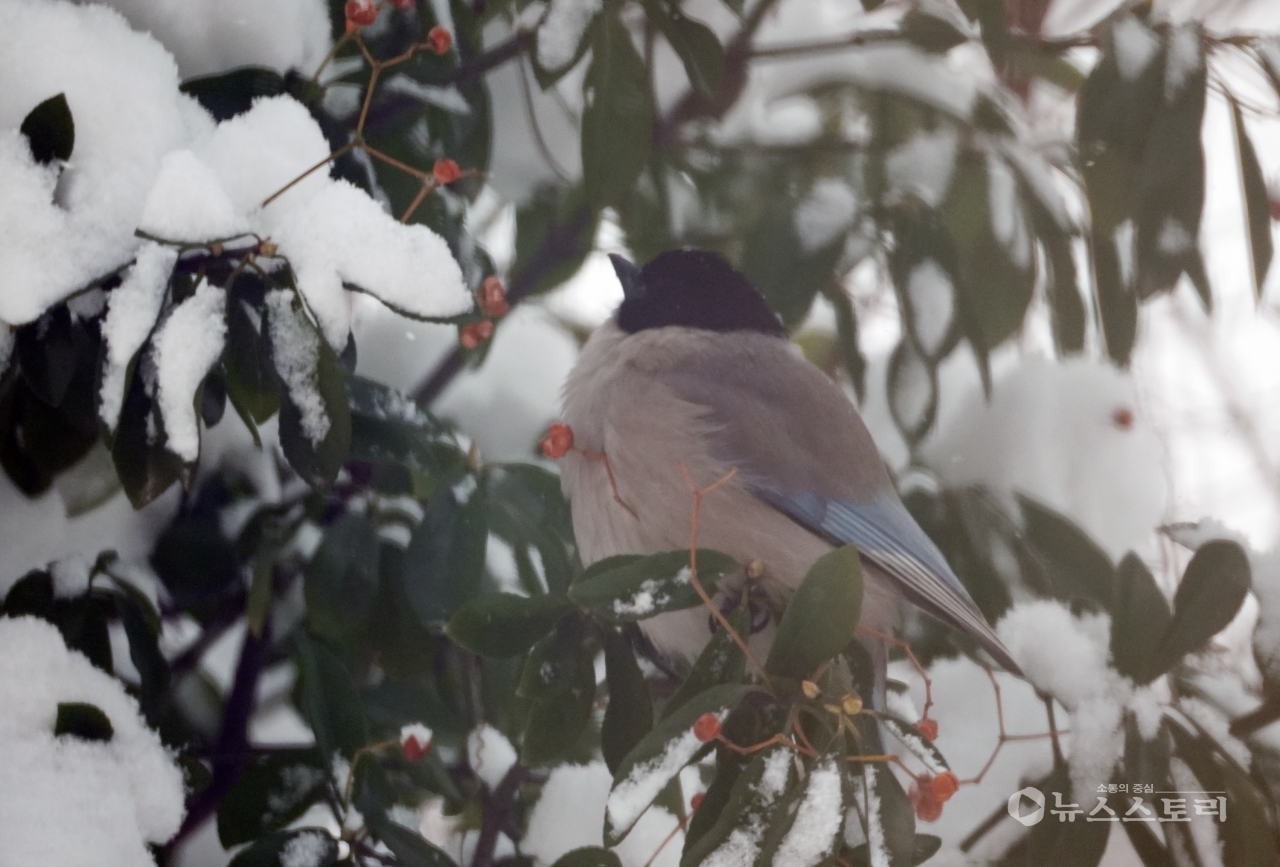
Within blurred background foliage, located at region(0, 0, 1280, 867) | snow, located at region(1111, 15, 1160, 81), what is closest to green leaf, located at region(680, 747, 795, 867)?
blurred background foliage, located at region(0, 0, 1280, 867)

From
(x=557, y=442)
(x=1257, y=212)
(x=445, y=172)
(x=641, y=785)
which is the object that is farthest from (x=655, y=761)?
(x=1257, y=212)

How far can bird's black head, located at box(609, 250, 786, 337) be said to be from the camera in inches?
40.1

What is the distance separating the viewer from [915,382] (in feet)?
3.39

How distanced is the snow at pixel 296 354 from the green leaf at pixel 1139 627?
61 centimetres

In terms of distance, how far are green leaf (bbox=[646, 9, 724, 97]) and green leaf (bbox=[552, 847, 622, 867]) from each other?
0.63 meters

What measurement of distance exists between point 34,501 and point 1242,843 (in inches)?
37.8

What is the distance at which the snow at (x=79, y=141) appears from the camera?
718mm

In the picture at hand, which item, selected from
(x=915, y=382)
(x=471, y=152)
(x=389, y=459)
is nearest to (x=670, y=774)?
(x=389, y=459)

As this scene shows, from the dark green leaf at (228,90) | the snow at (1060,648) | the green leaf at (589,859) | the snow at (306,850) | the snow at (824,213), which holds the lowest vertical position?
the green leaf at (589,859)

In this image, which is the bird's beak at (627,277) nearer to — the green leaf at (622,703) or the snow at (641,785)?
the green leaf at (622,703)

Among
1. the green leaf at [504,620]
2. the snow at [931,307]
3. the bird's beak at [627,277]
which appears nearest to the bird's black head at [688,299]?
the bird's beak at [627,277]

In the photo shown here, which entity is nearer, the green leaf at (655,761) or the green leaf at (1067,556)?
the green leaf at (655,761)

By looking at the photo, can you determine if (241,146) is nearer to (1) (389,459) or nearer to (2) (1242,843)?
(1) (389,459)

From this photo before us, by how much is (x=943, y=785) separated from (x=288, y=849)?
441 mm
